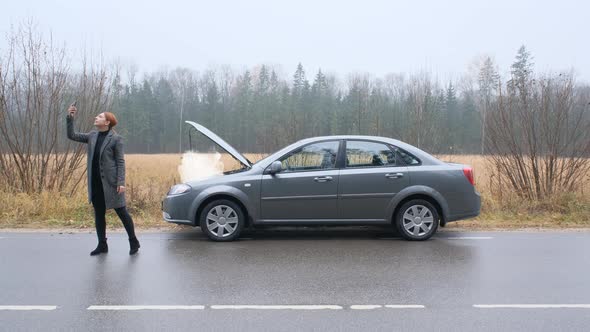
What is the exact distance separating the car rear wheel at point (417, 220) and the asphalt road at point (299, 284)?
19cm

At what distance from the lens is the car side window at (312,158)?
8.01m

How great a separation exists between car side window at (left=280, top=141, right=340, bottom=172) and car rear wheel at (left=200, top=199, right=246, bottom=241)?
1.04 meters

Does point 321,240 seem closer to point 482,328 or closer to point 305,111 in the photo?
point 482,328

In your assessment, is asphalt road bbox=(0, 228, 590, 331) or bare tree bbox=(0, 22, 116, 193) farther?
bare tree bbox=(0, 22, 116, 193)

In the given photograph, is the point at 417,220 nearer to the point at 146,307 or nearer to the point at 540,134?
the point at 146,307

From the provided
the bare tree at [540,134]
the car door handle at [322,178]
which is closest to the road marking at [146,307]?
the car door handle at [322,178]

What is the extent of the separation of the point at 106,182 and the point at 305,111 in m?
13.4

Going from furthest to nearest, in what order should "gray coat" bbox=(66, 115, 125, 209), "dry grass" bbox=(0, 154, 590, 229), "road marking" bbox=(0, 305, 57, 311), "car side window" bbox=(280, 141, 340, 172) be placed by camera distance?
"dry grass" bbox=(0, 154, 590, 229)
"car side window" bbox=(280, 141, 340, 172)
"gray coat" bbox=(66, 115, 125, 209)
"road marking" bbox=(0, 305, 57, 311)

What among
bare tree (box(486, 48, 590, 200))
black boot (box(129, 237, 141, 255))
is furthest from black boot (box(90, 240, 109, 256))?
bare tree (box(486, 48, 590, 200))

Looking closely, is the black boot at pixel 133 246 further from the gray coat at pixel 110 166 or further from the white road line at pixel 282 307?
the white road line at pixel 282 307

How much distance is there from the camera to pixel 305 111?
1966 centimetres

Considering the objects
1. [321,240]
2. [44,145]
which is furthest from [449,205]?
[44,145]

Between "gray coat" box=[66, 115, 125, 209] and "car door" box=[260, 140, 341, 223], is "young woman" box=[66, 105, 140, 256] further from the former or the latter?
"car door" box=[260, 140, 341, 223]

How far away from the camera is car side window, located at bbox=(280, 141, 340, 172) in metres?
8.01
